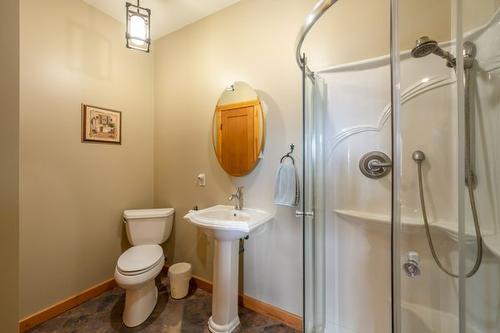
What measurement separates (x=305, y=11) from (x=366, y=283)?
185 cm

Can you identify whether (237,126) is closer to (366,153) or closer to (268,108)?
(268,108)

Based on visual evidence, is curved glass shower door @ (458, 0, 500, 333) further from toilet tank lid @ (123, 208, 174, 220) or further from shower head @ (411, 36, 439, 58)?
toilet tank lid @ (123, 208, 174, 220)

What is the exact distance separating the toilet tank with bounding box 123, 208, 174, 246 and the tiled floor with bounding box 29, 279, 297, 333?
1.65 ft

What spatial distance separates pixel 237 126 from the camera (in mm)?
1741

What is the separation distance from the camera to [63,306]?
1.64 m

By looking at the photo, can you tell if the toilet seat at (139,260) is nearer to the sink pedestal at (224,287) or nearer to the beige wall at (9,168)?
the sink pedestal at (224,287)

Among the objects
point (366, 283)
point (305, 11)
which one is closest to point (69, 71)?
point (305, 11)

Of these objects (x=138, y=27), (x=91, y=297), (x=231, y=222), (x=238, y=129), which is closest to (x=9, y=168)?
(x=231, y=222)

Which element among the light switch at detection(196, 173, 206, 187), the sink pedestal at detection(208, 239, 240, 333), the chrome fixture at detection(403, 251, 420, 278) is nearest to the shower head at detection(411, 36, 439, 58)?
the chrome fixture at detection(403, 251, 420, 278)

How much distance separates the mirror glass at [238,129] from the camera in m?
1.64

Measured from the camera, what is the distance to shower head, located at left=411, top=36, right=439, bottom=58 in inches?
40.1

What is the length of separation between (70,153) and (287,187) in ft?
5.82

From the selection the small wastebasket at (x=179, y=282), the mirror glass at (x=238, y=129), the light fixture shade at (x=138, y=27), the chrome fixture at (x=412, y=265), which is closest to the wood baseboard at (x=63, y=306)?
the small wastebasket at (x=179, y=282)

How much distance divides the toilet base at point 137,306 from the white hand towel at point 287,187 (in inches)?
46.2
